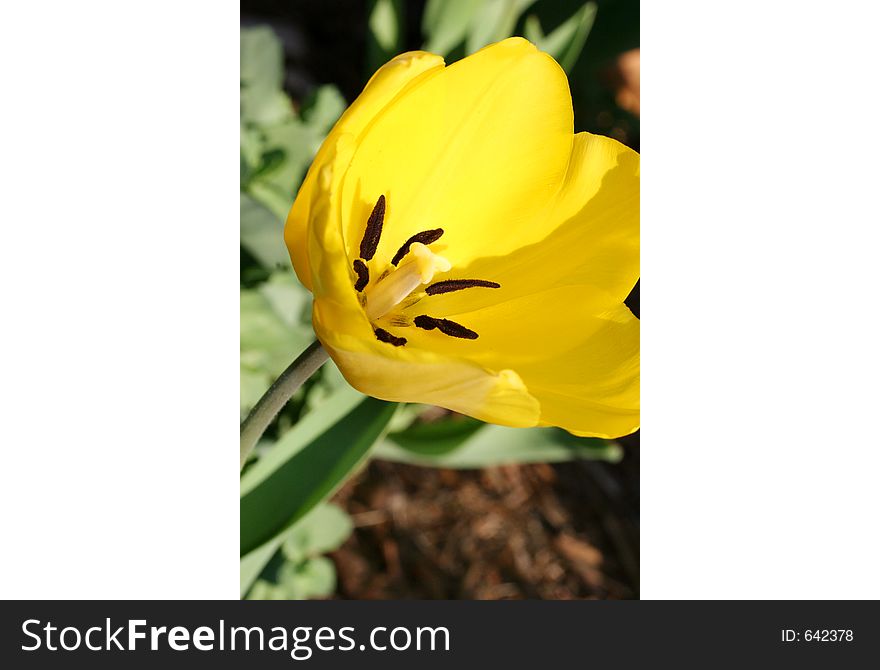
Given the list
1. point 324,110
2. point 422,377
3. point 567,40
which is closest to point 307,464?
point 422,377

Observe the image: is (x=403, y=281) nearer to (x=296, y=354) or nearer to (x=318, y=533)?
(x=296, y=354)

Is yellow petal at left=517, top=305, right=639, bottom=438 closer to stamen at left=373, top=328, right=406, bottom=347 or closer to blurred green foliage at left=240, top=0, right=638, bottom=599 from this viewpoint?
stamen at left=373, top=328, right=406, bottom=347

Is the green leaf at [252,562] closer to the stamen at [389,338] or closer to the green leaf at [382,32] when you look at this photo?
the stamen at [389,338]

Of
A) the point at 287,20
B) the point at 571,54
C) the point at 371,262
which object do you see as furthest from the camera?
the point at 287,20

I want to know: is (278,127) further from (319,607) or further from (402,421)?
(319,607)

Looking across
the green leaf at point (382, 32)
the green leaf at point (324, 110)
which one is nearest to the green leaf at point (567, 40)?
the green leaf at point (382, 32)

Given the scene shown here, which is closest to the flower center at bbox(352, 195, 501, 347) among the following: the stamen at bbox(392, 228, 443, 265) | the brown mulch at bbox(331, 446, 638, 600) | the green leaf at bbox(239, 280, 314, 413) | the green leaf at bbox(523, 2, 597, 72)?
the stamen at bbox(392, 228, 443, 265)
